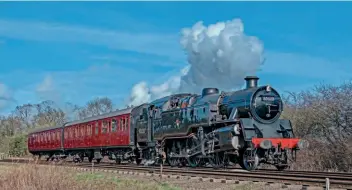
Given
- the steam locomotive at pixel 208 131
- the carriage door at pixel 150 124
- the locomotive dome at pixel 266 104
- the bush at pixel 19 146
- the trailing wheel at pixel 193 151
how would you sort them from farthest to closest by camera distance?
the bush at pixel 19 146
the carriage door at pixel 150 124
the trailing wheel at pixel 193 151
the locomotive dome at pixel 266 104
the steam locomotive at pixel 208 131

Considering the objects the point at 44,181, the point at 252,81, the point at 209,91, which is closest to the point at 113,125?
the point at 209,91

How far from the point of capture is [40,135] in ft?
153

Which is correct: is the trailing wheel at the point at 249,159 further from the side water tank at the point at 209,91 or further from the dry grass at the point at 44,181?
the dry grass at the point at 44,181

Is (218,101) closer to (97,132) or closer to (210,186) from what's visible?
(210,186)

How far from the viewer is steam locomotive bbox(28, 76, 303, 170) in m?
18.9

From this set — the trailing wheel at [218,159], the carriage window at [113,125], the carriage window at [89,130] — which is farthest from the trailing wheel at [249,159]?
the carriage window at [89,130]

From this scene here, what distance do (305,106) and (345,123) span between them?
3.33 m

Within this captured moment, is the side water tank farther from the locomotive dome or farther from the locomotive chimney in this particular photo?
the locomotive dome

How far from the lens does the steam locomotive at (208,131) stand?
745 inches

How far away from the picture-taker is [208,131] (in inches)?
837

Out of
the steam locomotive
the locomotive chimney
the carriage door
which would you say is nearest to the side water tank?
the steam locomotive

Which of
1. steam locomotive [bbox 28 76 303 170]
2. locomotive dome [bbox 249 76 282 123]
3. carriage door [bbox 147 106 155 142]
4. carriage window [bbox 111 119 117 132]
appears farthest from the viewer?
carriage window [bbox 111 119 117 132]

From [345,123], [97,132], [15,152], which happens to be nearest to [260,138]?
[345,123]

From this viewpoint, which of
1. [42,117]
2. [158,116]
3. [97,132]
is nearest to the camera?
[158,116]
